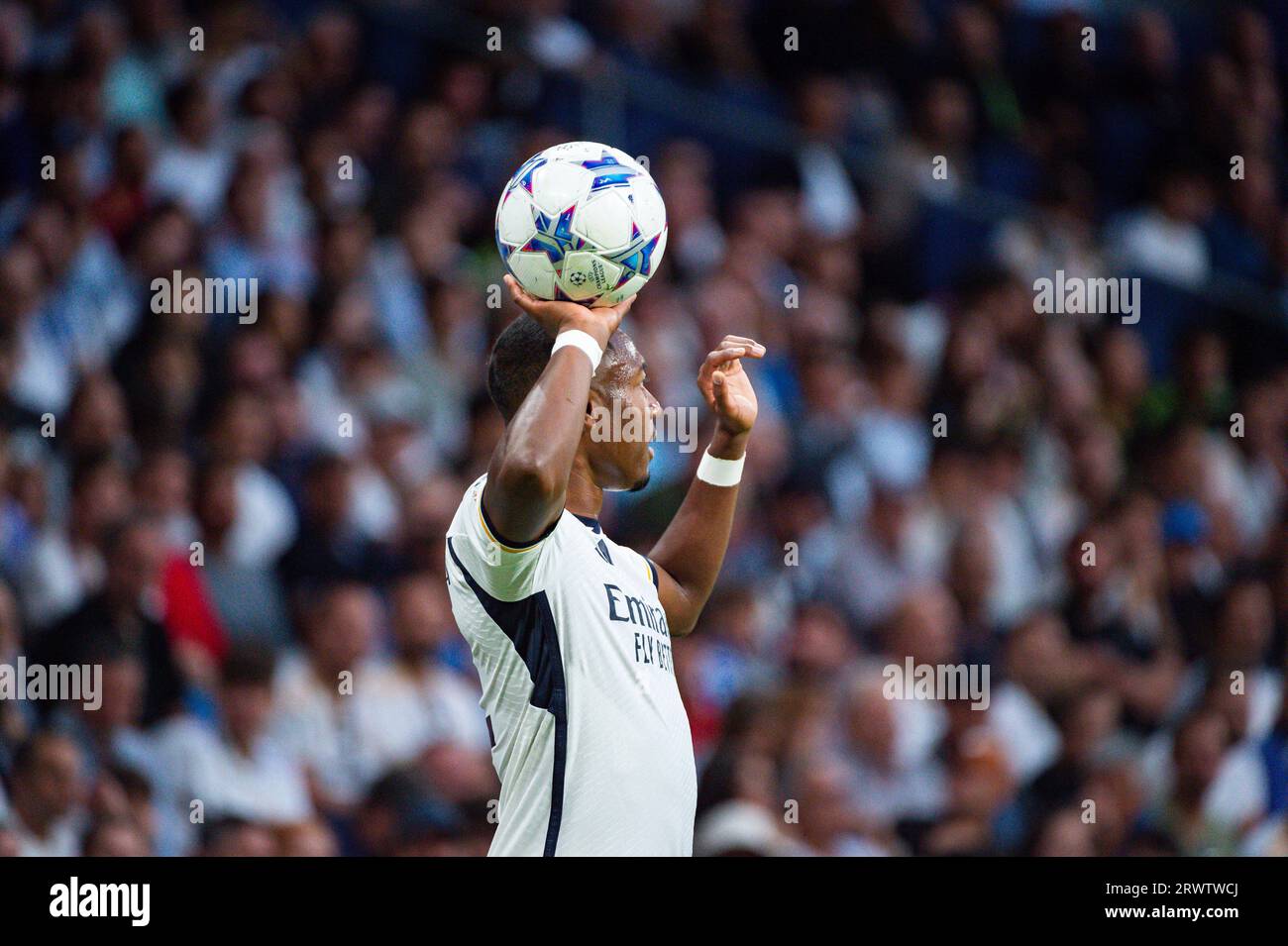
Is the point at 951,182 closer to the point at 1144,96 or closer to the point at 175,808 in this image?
the point at 1144,96

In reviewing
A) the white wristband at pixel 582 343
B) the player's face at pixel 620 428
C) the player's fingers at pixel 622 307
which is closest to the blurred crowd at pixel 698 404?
the player's face at pixel 620 428

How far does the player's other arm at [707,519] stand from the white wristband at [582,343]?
589 mm

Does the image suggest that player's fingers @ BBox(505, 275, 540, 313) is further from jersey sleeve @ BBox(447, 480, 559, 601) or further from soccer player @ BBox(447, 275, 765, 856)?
jersey sleeve @ BBox(447, 480, 559, 601)

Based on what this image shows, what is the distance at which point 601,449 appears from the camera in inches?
148

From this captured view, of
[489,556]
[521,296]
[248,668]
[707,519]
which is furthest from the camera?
[248,668]

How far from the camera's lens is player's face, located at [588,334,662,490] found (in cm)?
375

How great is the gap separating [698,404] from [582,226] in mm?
4296

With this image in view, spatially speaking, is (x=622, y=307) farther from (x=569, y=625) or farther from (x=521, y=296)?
(x=569, y=625)

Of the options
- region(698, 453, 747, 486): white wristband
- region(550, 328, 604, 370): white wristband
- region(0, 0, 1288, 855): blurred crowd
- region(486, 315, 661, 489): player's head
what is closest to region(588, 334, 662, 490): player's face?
region(486, 315, 661, 489): player's head

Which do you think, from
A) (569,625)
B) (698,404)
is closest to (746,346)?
(569,625)

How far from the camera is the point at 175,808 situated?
20.8ft

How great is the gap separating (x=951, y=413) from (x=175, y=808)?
410 centimetres

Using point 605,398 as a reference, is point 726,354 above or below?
above

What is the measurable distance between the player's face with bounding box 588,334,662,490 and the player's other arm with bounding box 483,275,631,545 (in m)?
0.28
